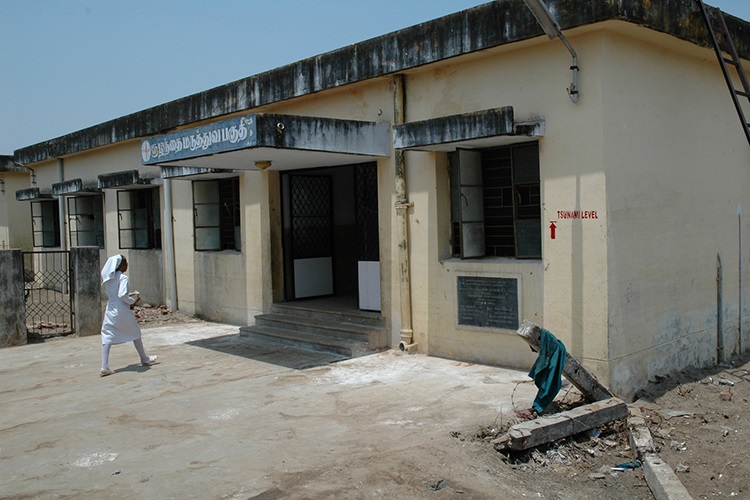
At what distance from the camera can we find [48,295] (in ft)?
55.4

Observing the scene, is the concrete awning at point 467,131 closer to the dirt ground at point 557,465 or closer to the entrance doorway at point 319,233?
the entrance doorway at point 319,233

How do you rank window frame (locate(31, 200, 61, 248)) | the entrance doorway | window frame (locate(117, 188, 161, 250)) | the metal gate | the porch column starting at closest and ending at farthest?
the porch column → the entrance doorway → the metal gate → window frame (locate(117, 188, 161, 250)) → window frame (locate(31, 200, 61, 248))

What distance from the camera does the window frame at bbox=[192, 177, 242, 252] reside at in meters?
12.1

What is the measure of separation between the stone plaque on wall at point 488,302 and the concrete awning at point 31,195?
44.8 ft

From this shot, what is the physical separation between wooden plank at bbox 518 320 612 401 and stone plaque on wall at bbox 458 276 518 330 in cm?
165

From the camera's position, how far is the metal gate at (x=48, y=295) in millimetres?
11531

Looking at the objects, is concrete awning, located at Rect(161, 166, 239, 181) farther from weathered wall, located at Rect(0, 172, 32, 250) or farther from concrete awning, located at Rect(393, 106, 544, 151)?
weathered wall, located at Rect(0, 172, 32, 250)

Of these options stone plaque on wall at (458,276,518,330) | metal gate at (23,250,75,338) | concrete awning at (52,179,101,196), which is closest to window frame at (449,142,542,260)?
stone plaque on wall at (458,276,518,330)

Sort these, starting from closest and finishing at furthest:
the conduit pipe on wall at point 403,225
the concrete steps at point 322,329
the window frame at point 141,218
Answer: the conduit pipe on wall at point 403,225
the concrete steps at point 322,329
the window frame at point 141,218

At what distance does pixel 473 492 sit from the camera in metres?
4.59

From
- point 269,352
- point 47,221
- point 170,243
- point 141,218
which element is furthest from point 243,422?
point 47,221

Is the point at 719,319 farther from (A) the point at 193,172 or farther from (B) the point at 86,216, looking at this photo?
(B) the point at 86,216

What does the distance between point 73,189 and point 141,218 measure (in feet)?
7.67

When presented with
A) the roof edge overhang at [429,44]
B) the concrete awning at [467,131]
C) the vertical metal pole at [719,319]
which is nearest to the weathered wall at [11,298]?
the roof edge overhang at [429,44]
